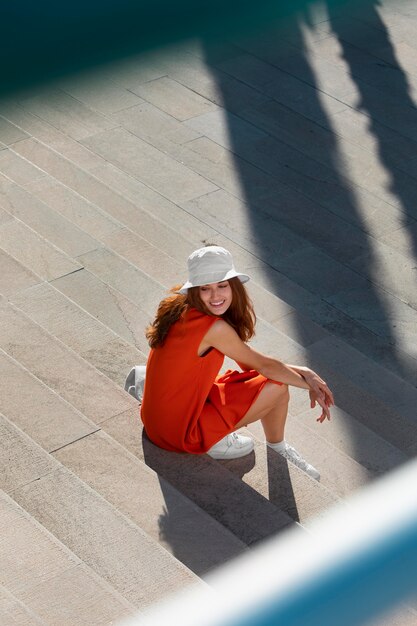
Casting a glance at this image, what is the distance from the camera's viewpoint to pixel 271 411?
3.89 meters

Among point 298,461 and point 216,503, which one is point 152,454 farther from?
point 298,461

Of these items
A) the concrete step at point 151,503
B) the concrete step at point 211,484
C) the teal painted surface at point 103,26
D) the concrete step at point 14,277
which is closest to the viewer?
the teal painted surface at point 103,26

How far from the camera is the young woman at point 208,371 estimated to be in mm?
3490

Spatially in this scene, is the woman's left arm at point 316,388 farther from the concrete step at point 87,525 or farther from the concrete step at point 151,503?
the concrete step at point 87,525

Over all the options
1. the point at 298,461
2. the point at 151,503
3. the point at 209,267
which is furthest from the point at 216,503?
the point at 209,267

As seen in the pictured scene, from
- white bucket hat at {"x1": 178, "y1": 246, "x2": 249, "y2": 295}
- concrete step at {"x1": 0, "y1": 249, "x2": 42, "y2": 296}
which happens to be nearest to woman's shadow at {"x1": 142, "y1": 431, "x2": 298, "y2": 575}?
white bucket hat at {"x1": 178, "y1": 246, "x2": 249, "y2": 295}

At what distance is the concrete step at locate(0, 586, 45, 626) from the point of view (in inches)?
88.7

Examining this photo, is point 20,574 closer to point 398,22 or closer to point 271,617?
point 271,617

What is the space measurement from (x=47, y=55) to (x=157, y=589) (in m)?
2.17

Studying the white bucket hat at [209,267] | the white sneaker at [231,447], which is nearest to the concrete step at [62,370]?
the white sneaker at [231,447]

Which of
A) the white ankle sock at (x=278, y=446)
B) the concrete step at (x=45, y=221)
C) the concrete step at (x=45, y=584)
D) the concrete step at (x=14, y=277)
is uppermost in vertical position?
the concrete step at (x=45, y=584)

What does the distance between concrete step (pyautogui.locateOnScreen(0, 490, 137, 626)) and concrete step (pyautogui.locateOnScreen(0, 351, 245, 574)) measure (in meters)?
0.52

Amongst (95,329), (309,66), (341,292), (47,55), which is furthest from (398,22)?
(47,55)

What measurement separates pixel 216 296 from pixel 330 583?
10.2 feet
